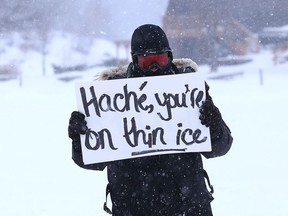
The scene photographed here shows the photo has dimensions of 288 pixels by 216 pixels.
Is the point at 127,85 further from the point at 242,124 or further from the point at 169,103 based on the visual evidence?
the point at 242,124

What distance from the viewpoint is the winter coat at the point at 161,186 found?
1.95 metres

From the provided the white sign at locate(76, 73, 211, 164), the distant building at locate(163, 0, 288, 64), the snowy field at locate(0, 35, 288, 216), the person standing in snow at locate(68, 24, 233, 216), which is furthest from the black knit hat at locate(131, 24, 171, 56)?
the distant building at locate(163, 0, 288, 64)

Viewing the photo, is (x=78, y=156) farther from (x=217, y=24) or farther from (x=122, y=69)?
(x=217, y=24)

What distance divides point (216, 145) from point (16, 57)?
26.8m

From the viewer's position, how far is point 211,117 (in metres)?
1.90

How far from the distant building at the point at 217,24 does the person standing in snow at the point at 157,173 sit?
21314 mm

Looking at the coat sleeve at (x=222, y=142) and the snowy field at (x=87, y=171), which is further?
the snowy field at (x=87, y=171)

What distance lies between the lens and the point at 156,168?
1974 millimetres

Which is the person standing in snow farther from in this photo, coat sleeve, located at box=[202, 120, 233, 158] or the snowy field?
the snowy field

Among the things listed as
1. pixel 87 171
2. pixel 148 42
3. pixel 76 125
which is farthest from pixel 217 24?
pixel 76 125

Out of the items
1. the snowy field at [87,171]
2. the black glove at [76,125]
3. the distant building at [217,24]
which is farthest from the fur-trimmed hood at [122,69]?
the distant building at [217,24]

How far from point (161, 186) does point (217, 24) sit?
80.5 ft

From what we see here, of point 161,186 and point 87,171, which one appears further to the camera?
point 87,171

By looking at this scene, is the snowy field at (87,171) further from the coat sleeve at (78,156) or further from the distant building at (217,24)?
the distant building at (217,24)
